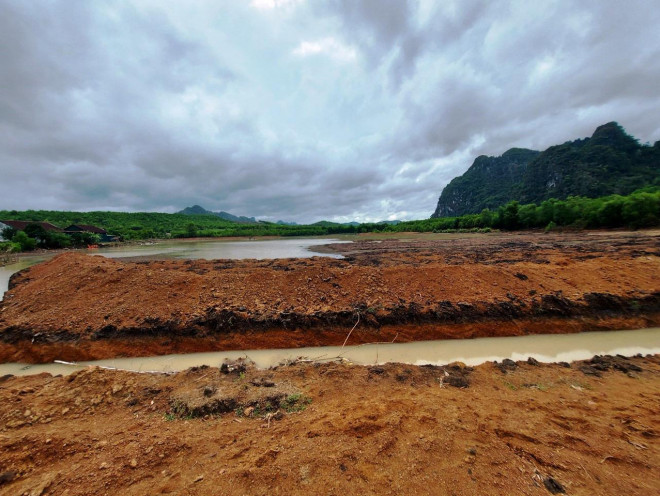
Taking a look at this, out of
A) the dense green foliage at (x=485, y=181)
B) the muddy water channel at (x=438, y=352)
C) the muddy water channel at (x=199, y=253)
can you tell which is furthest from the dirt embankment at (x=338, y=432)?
the dense green foliage at (x=485, y=181)

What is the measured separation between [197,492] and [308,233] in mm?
95158

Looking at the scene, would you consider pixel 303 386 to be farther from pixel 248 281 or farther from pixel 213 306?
pixel 248 281

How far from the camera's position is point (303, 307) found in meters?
8.20

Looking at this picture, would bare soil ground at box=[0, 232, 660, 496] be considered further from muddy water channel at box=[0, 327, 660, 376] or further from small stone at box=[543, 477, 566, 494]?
muddy water channel at box=[0, 327, 660, 376]

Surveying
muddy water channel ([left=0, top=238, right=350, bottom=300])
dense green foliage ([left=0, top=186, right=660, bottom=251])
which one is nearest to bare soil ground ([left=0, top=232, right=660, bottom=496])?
muddy water channel ([left=0, top=238, right=350, bottom=300])

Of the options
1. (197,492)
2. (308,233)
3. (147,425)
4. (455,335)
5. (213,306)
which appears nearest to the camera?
(197,492)

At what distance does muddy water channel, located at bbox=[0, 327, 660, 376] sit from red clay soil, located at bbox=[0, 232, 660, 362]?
0.82 ft

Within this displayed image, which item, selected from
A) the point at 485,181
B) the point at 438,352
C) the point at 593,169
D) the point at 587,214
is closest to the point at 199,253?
the point at 438,352

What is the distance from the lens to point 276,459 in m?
2.95

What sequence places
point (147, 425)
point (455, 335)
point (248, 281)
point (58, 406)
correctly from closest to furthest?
point (147, 425)
point (58, 406)
point (455, 335)
point (248, 281)

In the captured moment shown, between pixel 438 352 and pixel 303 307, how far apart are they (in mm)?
4213

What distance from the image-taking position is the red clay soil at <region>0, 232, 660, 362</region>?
719 centimetres

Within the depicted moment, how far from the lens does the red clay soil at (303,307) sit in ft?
23.6

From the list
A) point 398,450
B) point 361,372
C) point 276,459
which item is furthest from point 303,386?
point 398,450
